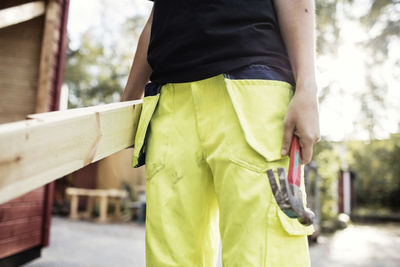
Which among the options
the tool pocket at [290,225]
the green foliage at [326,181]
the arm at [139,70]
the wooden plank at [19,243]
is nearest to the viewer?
the tool pocket at [290,225]

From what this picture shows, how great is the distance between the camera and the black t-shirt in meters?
1.00

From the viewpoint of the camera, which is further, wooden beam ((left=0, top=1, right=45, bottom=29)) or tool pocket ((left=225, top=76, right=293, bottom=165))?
wooden beam ((left=0, top=1, right=45, bottom=29))

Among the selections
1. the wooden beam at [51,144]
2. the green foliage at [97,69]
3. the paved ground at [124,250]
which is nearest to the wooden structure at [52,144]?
the wooden beam at [51,144]

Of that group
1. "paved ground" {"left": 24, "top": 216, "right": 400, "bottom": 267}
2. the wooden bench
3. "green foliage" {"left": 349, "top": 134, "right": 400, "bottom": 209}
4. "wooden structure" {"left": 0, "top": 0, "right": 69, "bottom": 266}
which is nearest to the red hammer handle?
"wooden structure" {"left": 0, "top": 0, "right": 69, "bottom": 266}

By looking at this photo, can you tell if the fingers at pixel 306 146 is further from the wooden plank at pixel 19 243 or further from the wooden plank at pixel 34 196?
the wooden plank at pixel 34 196

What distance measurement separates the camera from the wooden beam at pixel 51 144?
Result: 61 centimetres

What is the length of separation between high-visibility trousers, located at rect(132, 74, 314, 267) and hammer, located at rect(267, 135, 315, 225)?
2 cm

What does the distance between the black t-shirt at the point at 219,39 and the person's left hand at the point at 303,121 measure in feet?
0.37

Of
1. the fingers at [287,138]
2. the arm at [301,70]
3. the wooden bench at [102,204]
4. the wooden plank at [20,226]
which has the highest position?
the arm at [301,70]

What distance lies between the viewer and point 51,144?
2.32 ft

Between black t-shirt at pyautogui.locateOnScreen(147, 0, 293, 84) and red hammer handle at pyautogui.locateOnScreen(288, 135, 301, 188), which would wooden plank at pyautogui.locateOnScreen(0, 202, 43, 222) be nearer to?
black t-shirt at pyautogui.locateOnScreen(147, 0, 293, 84)

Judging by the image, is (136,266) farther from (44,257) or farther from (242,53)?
(242,53)

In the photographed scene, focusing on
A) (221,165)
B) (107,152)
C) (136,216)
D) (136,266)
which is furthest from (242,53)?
(136,216)

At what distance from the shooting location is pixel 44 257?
14.0 feet
